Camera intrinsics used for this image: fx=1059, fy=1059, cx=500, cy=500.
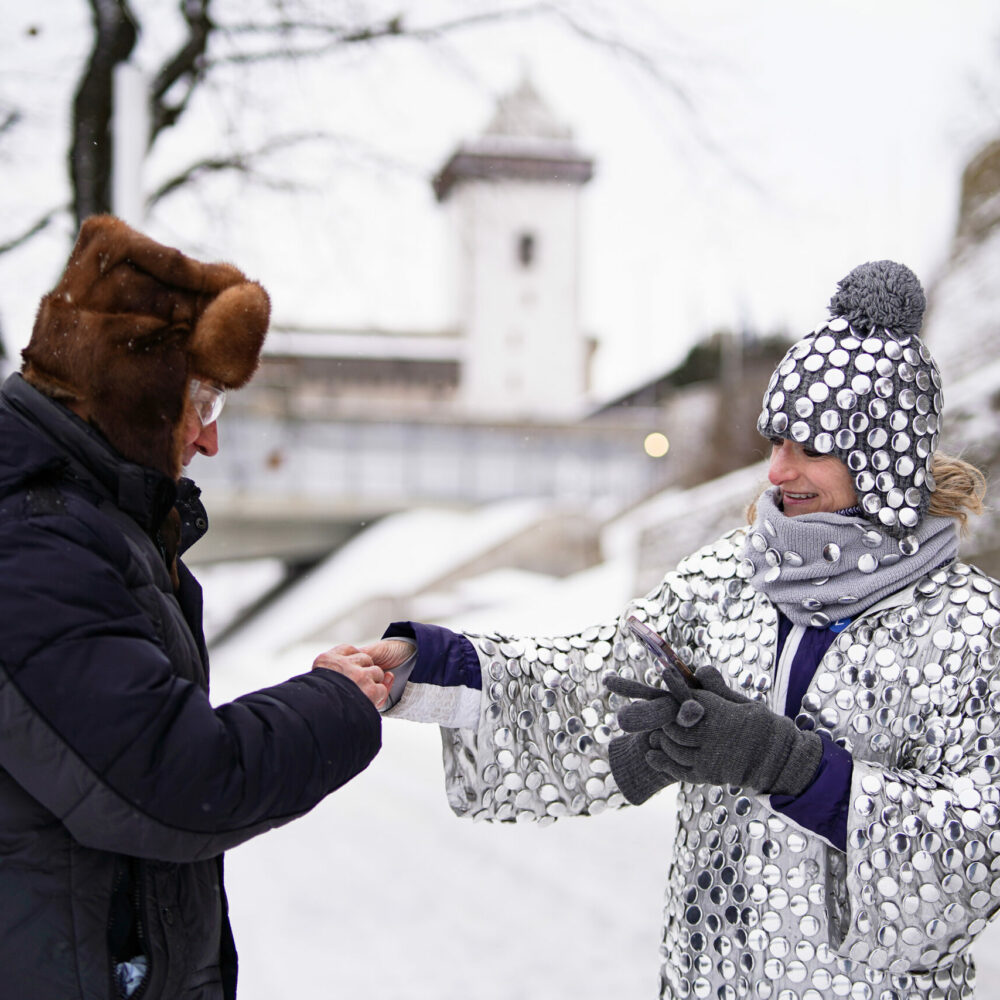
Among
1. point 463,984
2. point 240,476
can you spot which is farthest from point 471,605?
point 240,476

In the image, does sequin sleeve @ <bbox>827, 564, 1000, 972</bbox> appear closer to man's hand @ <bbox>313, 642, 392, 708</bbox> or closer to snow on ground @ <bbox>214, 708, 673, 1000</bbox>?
man's hand @ <bbox>313, 642, 392, 708</bbox>

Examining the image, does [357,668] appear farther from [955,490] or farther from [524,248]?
[524,248]

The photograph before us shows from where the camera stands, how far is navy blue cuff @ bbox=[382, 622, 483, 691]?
1896mm

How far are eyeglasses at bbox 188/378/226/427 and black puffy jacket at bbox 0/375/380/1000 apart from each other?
0.14 m

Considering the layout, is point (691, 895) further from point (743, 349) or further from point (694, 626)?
point (743, 349)

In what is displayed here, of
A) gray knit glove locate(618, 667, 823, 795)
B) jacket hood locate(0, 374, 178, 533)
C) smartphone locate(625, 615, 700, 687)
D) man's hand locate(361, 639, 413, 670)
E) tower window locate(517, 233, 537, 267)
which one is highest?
jacket hood locate(0, 374, 178, 533)

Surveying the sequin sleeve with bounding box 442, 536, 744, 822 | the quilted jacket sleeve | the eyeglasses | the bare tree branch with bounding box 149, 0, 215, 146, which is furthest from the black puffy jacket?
the bare tree branch with bounding box 149, 0, 215, 146

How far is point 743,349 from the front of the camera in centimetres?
1210

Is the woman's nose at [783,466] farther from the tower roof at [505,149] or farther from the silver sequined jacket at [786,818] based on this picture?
the tower roof at [505,149]

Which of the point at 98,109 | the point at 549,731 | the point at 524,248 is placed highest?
the point at 98,109

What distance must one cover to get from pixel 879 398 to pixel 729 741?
1.95 feet

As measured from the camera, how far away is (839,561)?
1.67 metres

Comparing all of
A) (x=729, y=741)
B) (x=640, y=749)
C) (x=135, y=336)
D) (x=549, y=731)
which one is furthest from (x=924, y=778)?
(x=135, y=336)

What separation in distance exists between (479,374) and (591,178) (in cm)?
2066
